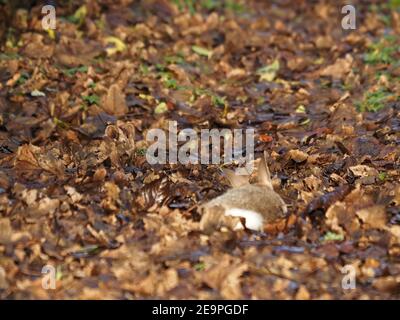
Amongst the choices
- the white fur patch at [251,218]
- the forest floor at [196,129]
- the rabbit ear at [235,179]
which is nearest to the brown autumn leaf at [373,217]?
the forest floor at [196,129]

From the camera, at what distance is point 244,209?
16.6 feet

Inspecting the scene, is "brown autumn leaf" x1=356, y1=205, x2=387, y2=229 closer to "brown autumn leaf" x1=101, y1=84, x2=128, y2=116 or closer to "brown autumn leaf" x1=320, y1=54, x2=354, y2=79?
"brown autumn leaf" x1=101, y1=84, x2=128, y2=116

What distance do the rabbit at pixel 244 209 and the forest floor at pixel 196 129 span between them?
0.27ft

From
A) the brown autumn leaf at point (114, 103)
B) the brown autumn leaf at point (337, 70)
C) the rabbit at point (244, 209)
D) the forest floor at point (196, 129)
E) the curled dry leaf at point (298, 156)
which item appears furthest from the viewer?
the brown autumn leaf at point (337, 70)

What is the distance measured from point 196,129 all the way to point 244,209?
208 centimetres

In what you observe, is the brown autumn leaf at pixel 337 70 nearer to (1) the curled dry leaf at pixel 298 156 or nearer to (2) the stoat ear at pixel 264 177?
(1) the curled dry leaf at pixel 298 156

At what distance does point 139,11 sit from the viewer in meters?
9.44

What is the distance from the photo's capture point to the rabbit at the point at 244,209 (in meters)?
4.94

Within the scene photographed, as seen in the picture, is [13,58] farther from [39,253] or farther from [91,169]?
[39,253]

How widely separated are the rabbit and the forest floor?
0.08 metres

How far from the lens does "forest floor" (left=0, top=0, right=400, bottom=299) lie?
4.61 meters

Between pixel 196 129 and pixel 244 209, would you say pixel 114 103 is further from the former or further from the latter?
pixel 244 209

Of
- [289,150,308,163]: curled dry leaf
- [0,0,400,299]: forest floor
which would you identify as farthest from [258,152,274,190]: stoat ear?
[289,150,308,163]: curled dry leaf

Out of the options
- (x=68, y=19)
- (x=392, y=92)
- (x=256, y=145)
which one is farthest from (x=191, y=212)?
(x=68, y=19)
